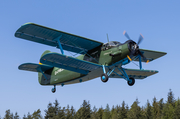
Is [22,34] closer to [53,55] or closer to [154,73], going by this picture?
[53,55]

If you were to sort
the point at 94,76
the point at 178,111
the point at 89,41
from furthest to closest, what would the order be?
the point at 178,111, the point at 94,76, the point at 89,41

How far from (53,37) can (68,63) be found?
2.66m

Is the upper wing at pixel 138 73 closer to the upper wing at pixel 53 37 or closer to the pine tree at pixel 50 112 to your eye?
the upper wing at pixel 53 37

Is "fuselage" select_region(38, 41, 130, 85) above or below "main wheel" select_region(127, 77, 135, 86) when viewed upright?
above

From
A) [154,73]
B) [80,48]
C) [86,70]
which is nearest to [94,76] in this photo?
→ [86,70]

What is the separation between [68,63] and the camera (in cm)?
1900

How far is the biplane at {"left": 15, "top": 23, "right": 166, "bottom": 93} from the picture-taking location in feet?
60.1

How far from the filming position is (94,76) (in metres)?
21.4

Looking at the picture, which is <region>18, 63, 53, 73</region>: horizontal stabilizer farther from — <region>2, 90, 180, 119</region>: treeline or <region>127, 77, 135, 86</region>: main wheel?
<region>2, 90, 180, 119</region>: treeline

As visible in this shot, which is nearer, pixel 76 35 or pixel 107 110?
pixel 76 35

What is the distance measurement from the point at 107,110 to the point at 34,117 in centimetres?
2213

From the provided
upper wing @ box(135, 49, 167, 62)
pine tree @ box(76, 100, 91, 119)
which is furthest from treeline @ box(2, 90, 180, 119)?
upper wing @ box(135, 49, 167, 62)

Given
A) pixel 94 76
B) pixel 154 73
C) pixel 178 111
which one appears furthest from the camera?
pixel 178 111

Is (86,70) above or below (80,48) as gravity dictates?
below
